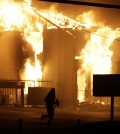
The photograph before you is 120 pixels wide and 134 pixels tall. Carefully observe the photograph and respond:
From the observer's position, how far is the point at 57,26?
32344 mm

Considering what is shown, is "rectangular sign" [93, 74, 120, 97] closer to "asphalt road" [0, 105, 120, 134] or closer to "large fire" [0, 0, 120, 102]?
"asphalt road" [0, 105, 120, 134]

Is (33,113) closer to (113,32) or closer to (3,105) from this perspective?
(3,105)

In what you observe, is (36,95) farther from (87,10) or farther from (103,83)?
(103,83)

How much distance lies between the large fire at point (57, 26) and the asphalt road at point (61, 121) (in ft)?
14.7

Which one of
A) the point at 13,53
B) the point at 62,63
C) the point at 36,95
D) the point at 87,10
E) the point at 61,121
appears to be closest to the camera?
the point at 61,121

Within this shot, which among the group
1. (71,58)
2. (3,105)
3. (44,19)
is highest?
(44,19)

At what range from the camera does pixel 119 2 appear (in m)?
35.5

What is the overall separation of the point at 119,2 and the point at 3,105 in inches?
462

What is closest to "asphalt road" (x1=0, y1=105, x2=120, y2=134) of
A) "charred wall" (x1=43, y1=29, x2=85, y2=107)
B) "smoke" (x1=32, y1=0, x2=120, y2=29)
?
"charred wall" (x1=43, y1=29, x2=85, y2=107)

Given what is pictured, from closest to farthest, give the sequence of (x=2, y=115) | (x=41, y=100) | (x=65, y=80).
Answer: (x=2, y=115)
(x=41, y=100)
(x=65, y=80)

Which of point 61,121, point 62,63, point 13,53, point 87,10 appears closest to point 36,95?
point 62,63

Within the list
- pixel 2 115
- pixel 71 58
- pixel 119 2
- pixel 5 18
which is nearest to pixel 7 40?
pixel 5 18

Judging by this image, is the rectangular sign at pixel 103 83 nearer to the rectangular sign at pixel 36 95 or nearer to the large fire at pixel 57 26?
the rectangular sign at pixel 36 95

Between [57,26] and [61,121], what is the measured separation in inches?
448
